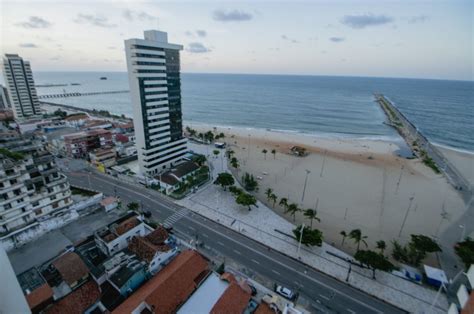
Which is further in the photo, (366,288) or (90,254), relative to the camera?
(90,254)

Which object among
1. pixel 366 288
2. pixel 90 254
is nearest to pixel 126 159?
pixel 90 254

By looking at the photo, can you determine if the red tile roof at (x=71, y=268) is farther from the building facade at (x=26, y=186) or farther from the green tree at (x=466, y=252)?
the green tree at (x=466, y=252)

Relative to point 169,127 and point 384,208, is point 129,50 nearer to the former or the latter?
point 169,127

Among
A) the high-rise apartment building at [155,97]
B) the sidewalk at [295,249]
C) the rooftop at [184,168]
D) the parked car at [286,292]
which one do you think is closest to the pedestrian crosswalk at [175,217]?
the sidewalk at [295,249]

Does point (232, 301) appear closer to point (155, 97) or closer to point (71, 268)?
point (71, 268)

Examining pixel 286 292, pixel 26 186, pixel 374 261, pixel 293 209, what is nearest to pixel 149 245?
pixel 286 292

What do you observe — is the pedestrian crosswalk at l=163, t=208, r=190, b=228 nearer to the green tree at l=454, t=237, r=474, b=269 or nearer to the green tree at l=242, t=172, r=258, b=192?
the green tree at l=242, t=172, r=258, b=192
